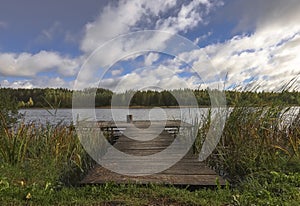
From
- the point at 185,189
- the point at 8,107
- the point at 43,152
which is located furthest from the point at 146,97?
the point at 185,189

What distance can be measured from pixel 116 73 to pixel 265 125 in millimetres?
3565

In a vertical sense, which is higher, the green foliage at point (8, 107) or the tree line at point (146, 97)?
the tree line at point (146, 97)

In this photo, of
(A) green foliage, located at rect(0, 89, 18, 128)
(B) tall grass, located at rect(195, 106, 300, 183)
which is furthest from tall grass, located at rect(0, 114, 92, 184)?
(B) tall grass, located at rect(195, 106, 300, 183)

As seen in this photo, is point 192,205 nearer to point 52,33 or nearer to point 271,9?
point 271,9

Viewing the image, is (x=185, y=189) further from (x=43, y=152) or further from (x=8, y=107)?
(x=8, y=107)

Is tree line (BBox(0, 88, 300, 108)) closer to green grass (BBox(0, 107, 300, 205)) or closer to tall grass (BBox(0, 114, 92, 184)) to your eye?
green grass (BBox(0, 107, 300, 205))

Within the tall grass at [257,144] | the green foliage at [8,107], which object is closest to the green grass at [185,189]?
the tall grass at [257,144]

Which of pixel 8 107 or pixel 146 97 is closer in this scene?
pixel 8 107

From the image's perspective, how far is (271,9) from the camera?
7.96 meters

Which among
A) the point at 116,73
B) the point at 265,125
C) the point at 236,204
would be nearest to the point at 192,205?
the point at 236,204

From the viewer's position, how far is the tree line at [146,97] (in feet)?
18.2

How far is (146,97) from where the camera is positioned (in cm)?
1110

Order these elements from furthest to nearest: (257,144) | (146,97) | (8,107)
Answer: (146,97), (8,107), (257,144)

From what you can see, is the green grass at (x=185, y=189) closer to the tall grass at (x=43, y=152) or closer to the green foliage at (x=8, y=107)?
the tall grass at (x=43, y=152)
